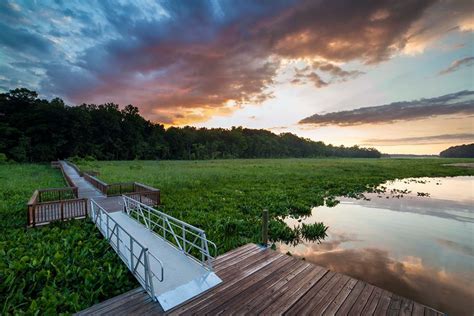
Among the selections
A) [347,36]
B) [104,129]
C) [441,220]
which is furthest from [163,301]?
[104,129]

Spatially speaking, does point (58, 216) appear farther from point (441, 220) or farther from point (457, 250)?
point (441, 220)

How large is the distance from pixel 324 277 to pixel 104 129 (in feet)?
296

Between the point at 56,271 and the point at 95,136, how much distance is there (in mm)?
84342

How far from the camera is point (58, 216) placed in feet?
35.2

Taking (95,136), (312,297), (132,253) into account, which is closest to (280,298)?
(312,297)

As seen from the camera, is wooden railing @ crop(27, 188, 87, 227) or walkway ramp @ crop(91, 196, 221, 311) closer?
walkway ramp @ crop(91, 196, 221, 311)

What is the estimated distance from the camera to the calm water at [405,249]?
6.93 meters

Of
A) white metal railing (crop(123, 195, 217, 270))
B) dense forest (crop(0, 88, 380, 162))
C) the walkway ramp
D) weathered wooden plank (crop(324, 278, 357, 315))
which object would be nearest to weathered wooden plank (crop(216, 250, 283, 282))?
the walkway ramp

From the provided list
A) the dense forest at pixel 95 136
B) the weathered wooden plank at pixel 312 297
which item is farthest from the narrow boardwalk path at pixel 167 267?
the dense forest at pixel 95 136

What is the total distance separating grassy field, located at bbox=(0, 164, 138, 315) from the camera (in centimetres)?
520

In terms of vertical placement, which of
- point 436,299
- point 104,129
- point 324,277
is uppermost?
point 104,129

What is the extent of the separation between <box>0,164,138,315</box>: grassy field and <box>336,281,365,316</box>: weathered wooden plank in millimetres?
5239

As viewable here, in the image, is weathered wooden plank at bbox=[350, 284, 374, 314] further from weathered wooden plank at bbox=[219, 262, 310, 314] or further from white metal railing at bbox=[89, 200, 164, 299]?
white metal railing at bbox=[89, 200, 164, 299]

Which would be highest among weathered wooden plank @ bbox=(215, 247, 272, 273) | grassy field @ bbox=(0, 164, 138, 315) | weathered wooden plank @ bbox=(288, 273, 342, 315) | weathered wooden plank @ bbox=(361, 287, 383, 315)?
weathered wooden plank @ bbox=(288, 273, 342, 315)
